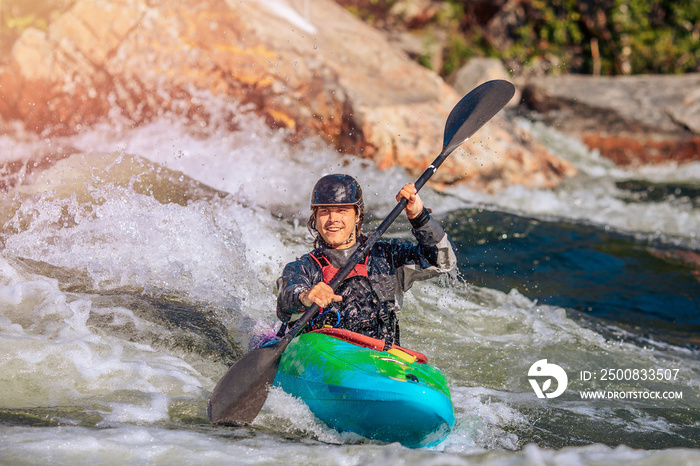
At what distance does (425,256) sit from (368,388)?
3.24 ft

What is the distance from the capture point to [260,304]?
Answer: 4395mm

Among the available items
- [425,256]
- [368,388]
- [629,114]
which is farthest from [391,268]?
[629,114]

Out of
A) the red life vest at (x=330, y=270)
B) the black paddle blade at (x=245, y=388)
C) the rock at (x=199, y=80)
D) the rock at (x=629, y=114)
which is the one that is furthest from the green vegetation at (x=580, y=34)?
the black paddle blade at (x=245, y=388)

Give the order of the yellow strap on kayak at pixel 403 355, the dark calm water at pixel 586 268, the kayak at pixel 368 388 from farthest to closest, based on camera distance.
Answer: the dark calm water at pixel 586 268, the yellow strap on kayak at pixel 403 355, the kayak at pixel 368 388

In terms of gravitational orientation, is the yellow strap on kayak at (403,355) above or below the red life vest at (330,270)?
below

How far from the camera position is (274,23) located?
7496mm

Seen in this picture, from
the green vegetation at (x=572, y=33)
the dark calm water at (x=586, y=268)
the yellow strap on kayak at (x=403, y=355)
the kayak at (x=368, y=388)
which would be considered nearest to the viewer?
the kayak at (x=368, y=388)

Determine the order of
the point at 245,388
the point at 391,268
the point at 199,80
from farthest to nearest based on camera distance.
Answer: the point at 199,80
the point at 391,268
the point at 245,388

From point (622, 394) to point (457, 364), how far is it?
0.95m

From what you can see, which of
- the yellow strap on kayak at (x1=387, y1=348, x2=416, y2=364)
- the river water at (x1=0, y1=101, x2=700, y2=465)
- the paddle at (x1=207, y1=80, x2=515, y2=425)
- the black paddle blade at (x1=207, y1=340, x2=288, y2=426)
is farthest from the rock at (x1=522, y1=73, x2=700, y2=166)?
the black paddle blade at (x1=207, y1=340, x2=288, y2=426)

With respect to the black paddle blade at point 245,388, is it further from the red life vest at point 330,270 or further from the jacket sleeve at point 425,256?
the jacket sleeve at point 425,256

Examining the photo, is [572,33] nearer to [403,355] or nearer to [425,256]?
[425,256]

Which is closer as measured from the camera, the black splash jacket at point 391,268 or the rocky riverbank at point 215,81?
the black splash jacket at point 391,268

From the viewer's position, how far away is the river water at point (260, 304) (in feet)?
8.50
